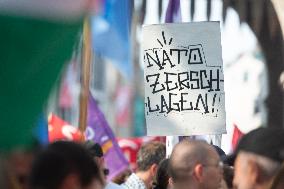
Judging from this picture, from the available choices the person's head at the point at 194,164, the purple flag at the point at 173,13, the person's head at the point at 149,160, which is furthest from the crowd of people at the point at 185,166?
the purple flag at the point at 173,13

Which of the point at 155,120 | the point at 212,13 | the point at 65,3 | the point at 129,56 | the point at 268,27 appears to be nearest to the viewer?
the point at 65,3

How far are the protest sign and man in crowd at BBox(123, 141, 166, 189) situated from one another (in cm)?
19

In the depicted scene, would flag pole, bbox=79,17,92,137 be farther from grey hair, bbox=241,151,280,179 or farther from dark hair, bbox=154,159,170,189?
grey hair, bbox=241,151,280,179

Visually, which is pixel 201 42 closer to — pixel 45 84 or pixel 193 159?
pixel 193 159

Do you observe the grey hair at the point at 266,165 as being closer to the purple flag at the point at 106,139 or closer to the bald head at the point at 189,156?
the bald head at the point at 189,156

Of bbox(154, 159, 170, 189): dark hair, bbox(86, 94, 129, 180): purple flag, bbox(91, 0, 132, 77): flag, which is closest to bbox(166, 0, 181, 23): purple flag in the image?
bbox(91, 0, 132, 77): flag

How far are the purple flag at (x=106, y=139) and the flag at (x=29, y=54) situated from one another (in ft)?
17.2

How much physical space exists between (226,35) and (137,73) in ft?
35.8

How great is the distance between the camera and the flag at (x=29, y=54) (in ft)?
5.70

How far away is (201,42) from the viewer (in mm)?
6129

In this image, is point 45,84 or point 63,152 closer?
point 45,84

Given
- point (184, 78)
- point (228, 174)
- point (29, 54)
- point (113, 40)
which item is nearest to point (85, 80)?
point (184, 78)

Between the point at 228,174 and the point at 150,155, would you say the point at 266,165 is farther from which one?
the point at 150,155

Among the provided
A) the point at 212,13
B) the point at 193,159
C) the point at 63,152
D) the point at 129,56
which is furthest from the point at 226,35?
the point at 63,152
